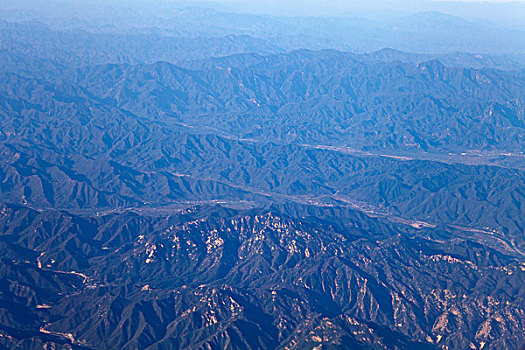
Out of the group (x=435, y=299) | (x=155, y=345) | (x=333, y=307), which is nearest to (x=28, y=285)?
(x=155, y=345)

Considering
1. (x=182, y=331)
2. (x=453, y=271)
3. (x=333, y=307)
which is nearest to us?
(x=182, y=331)

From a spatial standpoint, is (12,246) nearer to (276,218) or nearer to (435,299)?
(276,218)

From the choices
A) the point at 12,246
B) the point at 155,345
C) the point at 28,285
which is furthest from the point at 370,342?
the point at 12,246

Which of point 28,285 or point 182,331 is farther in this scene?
point 28,285

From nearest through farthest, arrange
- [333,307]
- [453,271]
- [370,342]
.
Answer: [370,342] → [333,307] → [453,271]

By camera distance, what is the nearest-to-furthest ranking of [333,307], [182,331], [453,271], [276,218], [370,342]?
1. [370,342]
2. [182,331]
3. [333,307]
4. [453,271]
5. [276,218]

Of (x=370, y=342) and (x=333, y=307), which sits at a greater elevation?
(x=370, y=342)

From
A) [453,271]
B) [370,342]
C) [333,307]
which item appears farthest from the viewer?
[453,271]

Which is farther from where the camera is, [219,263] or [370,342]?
[219,263]

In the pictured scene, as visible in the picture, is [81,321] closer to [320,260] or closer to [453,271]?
[320,260]
